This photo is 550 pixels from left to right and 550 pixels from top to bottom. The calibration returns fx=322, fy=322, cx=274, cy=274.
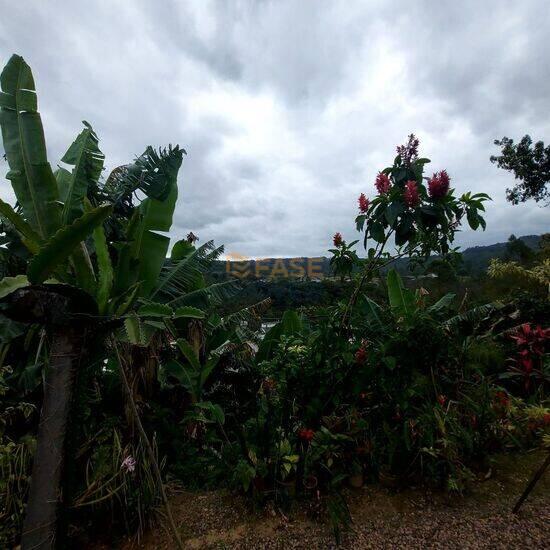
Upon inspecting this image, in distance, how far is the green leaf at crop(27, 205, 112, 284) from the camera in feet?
6.77

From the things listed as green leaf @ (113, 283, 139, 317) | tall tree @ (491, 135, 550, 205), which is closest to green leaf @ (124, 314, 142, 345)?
green leaf @ (113, 283, 139, 317)

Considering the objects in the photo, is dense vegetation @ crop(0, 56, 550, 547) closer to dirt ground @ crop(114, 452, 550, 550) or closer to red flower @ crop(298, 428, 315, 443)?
red flower @ crop(298, 428, 315, 443)

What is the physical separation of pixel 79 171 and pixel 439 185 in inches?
137

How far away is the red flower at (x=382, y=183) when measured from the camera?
103 inches

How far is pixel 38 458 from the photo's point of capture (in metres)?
2.21

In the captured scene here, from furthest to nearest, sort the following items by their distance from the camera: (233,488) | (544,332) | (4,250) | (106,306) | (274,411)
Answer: (544,332)
(4,250)
(274,411)
(233,488)
(106,306)

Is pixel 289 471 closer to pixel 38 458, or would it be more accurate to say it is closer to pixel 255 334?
pixel 38 458

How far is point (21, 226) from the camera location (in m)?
2.37

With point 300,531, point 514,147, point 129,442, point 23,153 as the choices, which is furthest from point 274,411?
point 514,147

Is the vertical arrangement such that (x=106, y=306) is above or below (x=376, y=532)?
above

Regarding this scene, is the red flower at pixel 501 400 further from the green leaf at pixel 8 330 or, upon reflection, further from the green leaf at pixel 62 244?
the green leaf at pixel 8 330

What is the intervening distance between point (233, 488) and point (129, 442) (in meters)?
1.09

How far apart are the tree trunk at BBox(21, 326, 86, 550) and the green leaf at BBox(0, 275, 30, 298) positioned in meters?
0.39

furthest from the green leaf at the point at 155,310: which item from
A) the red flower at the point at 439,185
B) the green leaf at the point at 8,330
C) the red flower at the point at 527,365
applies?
the red flower at the point at 527,365
